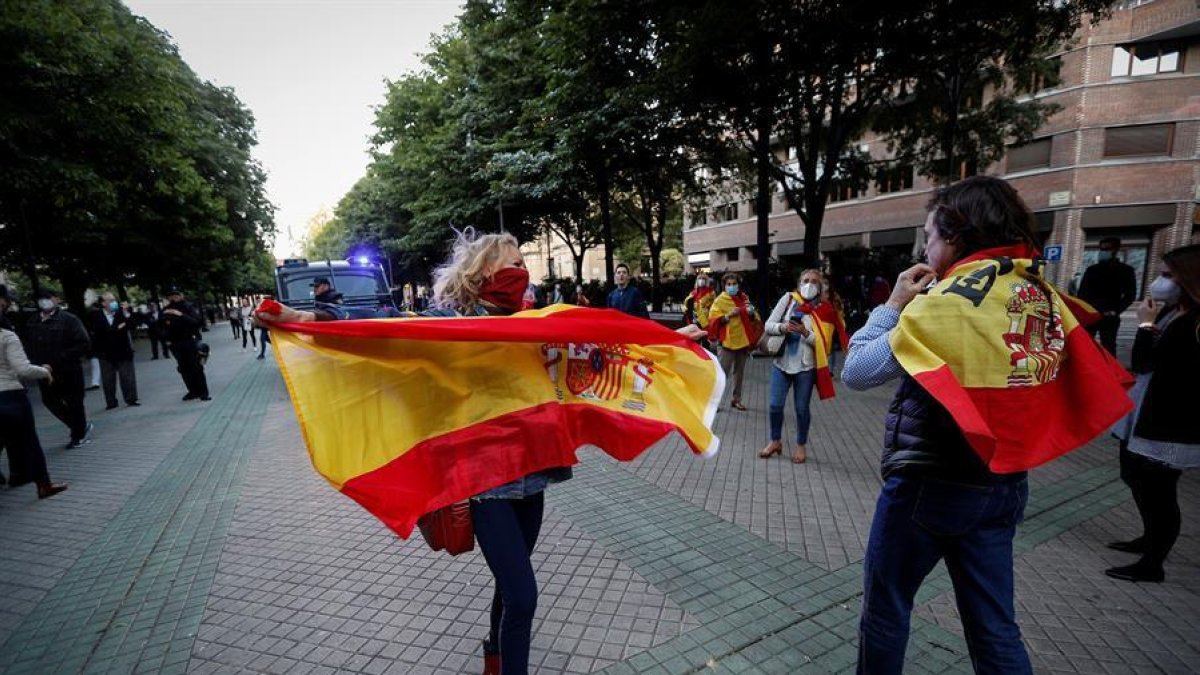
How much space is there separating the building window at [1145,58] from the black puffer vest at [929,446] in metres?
32.9

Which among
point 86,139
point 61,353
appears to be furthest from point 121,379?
point 86,139

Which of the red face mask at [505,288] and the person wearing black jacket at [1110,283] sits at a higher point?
the red face mask at [505,288]

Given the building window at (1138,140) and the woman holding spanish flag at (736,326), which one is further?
the building window at (1138,140)

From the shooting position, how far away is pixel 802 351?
5.53 meters

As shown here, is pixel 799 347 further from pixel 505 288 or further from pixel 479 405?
pixel 479 405

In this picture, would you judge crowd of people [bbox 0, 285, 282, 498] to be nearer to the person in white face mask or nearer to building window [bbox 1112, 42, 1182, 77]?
the person in white face mask

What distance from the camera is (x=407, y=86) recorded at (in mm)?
25188

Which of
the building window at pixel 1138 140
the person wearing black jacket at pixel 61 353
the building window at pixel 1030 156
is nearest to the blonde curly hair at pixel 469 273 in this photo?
the person wearing black jacket at pixel 61 353

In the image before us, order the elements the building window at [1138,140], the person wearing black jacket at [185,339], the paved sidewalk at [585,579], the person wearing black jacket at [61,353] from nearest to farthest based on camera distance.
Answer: the paved sidewalk at [585,579] → the person wearing black jacket at [61,353] → the person wearing black jacket at [185,339] → the building window at [1138,140]

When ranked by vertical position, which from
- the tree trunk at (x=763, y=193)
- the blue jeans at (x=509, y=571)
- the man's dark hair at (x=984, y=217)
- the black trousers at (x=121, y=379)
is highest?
the tree trunk at (x=763, y=193)

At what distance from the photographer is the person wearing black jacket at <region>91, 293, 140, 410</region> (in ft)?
32.1

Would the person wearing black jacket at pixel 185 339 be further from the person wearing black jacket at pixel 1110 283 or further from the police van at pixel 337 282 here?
the person wearing black jacket at pixel 1110 283

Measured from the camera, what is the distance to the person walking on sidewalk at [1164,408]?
3.06 meters

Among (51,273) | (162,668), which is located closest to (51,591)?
(162,668)
